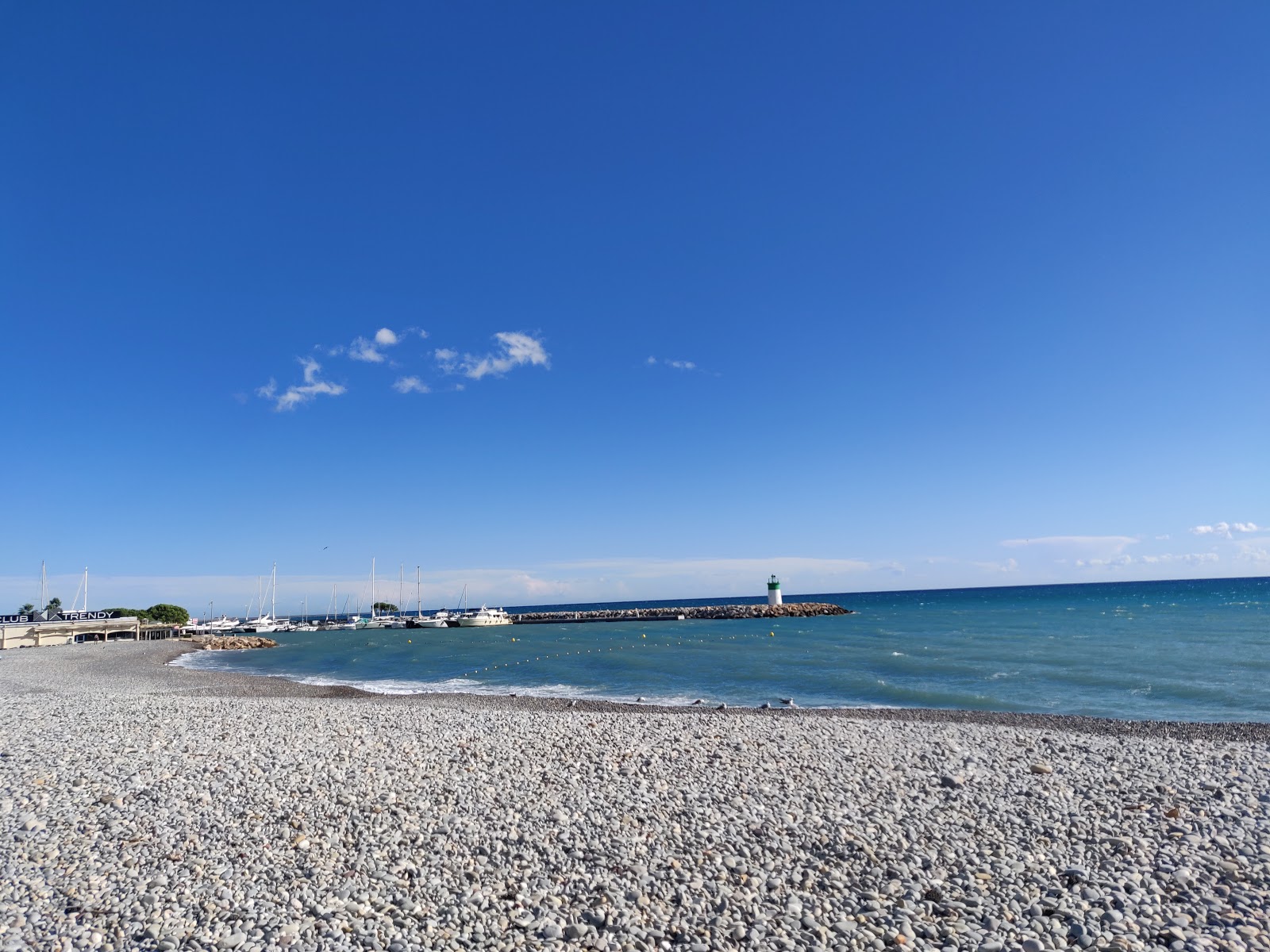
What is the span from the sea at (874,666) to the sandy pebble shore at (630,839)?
6.80m

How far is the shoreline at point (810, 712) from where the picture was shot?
1423cm

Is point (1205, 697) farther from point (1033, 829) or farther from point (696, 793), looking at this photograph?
point (696, 793)

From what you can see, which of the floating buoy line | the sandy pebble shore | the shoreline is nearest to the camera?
the sandy pebble shore

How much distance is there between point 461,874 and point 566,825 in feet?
4.98

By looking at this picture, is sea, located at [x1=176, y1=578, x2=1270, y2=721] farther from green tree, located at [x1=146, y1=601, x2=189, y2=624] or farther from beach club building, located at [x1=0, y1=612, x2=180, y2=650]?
green tree, located at [x1=146, y1=601, x2=189, y2=624]

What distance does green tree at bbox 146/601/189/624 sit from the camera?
81125mm

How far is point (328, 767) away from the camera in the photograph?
10.4m

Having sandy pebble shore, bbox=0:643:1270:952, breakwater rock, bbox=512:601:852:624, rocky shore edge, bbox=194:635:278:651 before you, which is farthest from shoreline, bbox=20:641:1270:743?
breakwater rock, bbox=512:601:852:624

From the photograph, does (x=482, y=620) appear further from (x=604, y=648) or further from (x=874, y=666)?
(x=874, y=666)

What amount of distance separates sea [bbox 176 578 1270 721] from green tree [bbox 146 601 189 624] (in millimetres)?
38100

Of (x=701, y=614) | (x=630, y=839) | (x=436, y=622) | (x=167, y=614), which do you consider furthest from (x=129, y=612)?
(x=630, y=839)

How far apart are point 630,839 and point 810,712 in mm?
10744

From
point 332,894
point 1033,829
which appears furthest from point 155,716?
point 1033,829

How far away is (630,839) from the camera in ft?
25.0
